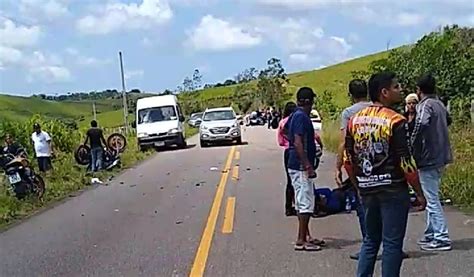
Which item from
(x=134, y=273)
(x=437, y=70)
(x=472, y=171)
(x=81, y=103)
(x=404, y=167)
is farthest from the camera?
(x=81, y=103)

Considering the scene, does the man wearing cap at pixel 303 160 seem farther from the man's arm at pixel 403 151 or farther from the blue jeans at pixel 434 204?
the man's arm at pixel 403 151

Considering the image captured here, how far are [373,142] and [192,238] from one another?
4.36 m

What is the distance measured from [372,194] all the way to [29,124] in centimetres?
2406

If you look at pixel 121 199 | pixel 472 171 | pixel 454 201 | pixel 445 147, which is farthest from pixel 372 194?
pixel 121 199

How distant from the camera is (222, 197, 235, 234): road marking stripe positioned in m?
10.5

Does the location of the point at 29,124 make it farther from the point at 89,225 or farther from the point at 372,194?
the point at 372,194

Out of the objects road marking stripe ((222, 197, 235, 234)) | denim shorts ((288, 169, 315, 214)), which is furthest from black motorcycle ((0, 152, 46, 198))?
denim shorts ((288, 169, 315, 214))

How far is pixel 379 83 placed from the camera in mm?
6285

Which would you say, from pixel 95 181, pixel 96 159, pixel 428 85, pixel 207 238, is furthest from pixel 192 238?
pixel 96 159

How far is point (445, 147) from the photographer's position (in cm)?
862

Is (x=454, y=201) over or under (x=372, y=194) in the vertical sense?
under

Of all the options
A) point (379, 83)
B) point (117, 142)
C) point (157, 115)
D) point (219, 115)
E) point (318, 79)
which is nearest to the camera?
point (379, 83)

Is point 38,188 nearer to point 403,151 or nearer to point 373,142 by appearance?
Result: point 373,142

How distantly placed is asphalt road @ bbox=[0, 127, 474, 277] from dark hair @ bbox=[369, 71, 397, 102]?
2.02 metres
